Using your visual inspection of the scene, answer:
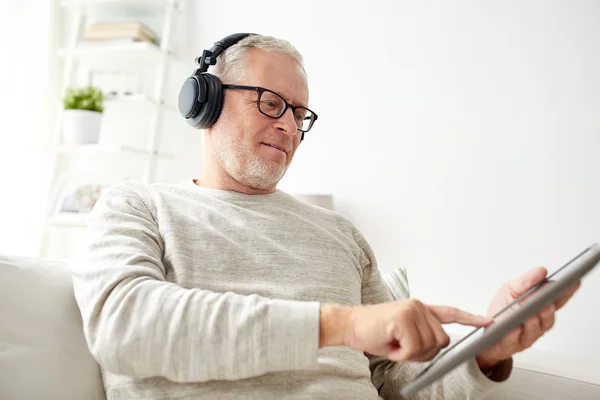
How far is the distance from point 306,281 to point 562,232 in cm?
136

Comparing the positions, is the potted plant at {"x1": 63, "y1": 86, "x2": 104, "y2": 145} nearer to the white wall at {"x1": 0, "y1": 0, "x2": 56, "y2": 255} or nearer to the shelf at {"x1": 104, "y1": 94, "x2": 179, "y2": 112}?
the shelf at {"x1": 104, "y1": 94, "x2": 179, "y2": 112}

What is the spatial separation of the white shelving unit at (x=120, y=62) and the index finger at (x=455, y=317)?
7.15ft

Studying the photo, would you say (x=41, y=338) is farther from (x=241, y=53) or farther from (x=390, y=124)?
(x=390, y=124)

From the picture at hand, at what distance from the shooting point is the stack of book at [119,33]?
2.74m

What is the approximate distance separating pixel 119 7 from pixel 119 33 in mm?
221

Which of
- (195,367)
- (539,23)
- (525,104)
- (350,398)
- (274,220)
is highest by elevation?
(539,23)

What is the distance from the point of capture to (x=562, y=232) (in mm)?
2084

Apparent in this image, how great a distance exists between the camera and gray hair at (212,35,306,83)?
132 cm

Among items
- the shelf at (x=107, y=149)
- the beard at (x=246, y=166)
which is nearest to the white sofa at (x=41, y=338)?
the beard at (x=246, y=166)

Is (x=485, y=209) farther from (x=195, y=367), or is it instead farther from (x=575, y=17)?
(x=195, y=367)

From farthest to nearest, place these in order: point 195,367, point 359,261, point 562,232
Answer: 1. point 562,232
2. point 359,261
3. point 195,367

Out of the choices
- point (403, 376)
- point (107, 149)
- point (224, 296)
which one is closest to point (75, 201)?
point (107, 149)

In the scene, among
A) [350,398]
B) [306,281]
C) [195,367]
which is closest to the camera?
[195,367]

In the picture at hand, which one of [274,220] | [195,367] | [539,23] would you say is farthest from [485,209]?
[195,367]
